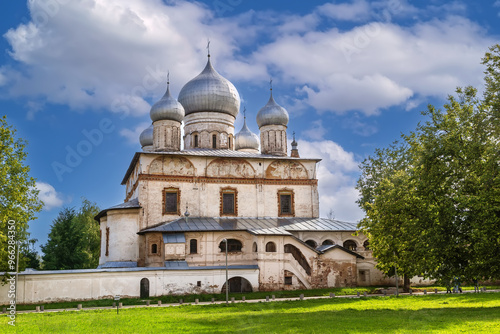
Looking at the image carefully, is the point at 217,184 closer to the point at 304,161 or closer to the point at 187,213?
the point at 187,213

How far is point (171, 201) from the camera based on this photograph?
33219 mm

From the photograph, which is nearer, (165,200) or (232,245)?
(232,245)

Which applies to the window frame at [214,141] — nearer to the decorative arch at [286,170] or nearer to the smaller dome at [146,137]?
the decorative arch at [286,170]

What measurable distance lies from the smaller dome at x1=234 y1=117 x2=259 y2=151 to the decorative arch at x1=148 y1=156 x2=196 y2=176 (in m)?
11.7

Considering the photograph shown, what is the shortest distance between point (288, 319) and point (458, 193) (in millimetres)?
7467

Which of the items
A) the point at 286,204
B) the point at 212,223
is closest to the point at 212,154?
the point at 212,223

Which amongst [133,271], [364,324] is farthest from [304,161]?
[364,324]

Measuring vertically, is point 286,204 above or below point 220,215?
above

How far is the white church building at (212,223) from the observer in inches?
1057

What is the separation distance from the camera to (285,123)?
3884 cm

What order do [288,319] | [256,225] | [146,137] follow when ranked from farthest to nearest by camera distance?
[146,137]
[256,225]
[288,319]

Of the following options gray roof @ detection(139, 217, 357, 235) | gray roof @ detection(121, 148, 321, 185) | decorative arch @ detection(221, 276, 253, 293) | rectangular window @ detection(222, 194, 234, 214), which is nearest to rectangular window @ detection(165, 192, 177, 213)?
gray roof @ detection(139, 217, 357, 235)

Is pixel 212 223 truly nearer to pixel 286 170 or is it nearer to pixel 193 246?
pixel 193 246

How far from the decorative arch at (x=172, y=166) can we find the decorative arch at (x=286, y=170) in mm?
5701
